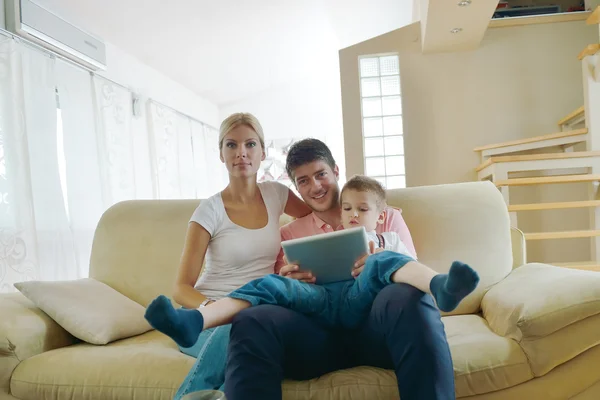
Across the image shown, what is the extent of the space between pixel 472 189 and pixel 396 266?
2.84ft

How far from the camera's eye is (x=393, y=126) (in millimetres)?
4449

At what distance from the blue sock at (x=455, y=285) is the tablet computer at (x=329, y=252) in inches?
11.7

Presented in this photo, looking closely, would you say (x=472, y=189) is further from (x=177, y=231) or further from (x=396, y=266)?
(x=177, y=231)

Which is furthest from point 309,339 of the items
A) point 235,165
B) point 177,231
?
point 177,231

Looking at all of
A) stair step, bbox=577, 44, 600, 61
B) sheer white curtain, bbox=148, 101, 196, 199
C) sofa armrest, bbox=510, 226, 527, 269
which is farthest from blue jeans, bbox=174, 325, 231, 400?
sheer white curtain, bbox=148, 101, 196, 199

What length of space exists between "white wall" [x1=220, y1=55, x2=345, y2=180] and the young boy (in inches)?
229

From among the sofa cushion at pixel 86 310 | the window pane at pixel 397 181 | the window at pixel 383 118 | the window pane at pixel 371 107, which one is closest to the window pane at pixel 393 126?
the window at pixel 383 118

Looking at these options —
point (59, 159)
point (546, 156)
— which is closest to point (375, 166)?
point (546, 156)

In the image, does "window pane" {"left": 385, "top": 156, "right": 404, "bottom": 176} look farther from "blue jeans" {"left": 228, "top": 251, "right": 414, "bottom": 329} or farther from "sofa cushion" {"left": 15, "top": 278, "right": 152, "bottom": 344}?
"blue jeans" {"left": 228, "top": 251, "right": 414, "bottom": 329}

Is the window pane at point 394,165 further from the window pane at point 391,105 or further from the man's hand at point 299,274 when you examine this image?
the man's hand at point 299,274

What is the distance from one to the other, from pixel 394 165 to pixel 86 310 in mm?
3217

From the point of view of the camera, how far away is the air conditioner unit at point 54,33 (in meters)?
2.96

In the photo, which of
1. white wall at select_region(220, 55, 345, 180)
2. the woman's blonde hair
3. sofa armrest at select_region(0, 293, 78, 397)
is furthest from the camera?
white wall at select_region(220, 55, 345, 180)

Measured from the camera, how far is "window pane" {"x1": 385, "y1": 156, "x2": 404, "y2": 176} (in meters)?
4.43
